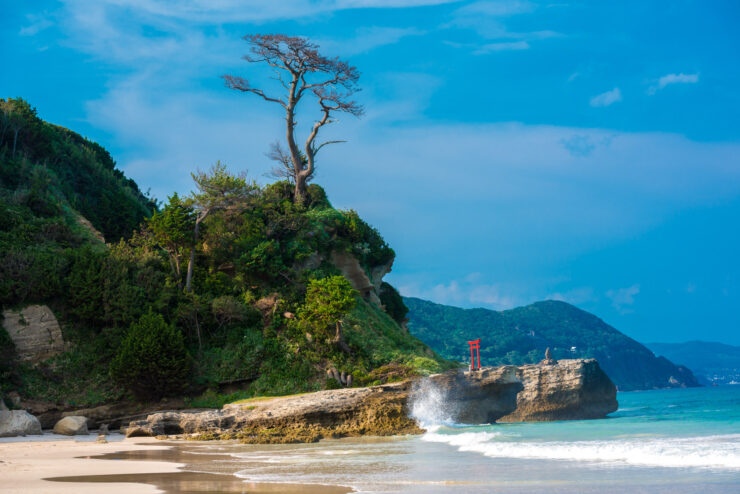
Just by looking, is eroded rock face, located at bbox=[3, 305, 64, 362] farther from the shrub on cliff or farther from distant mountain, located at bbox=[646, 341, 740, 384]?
distant mountain, located at bbox=[646, 341, 740, 384]

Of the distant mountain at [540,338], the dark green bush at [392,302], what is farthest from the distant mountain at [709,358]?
the dark green bush at [392,302]

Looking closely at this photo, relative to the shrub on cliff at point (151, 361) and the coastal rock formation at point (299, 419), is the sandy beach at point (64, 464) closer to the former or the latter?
the coastal rock formation at point (299, 419)

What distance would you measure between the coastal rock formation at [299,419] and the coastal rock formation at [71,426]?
5.19 ft

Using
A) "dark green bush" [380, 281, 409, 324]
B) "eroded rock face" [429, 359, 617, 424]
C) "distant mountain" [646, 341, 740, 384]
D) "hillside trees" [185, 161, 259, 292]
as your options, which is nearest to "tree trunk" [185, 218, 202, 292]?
"hillside trees" [185, 161, 259, 292]

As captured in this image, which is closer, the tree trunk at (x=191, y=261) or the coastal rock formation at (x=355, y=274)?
the tree trunk at (x=191, y=261)

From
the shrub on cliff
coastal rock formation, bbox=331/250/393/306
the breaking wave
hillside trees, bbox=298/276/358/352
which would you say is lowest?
the breaking wave

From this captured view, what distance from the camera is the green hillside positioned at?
25344 millimetres

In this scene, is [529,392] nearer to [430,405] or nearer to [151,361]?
[430,405]

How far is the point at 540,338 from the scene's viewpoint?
93.1 m

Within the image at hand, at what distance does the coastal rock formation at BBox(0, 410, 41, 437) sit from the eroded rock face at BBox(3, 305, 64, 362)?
4.98 meters

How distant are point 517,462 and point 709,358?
155 m

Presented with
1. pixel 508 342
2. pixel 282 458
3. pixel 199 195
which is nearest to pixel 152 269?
pixel 199 195

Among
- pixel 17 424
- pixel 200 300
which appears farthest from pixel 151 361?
pixel 17 424

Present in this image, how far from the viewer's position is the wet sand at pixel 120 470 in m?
10.2
